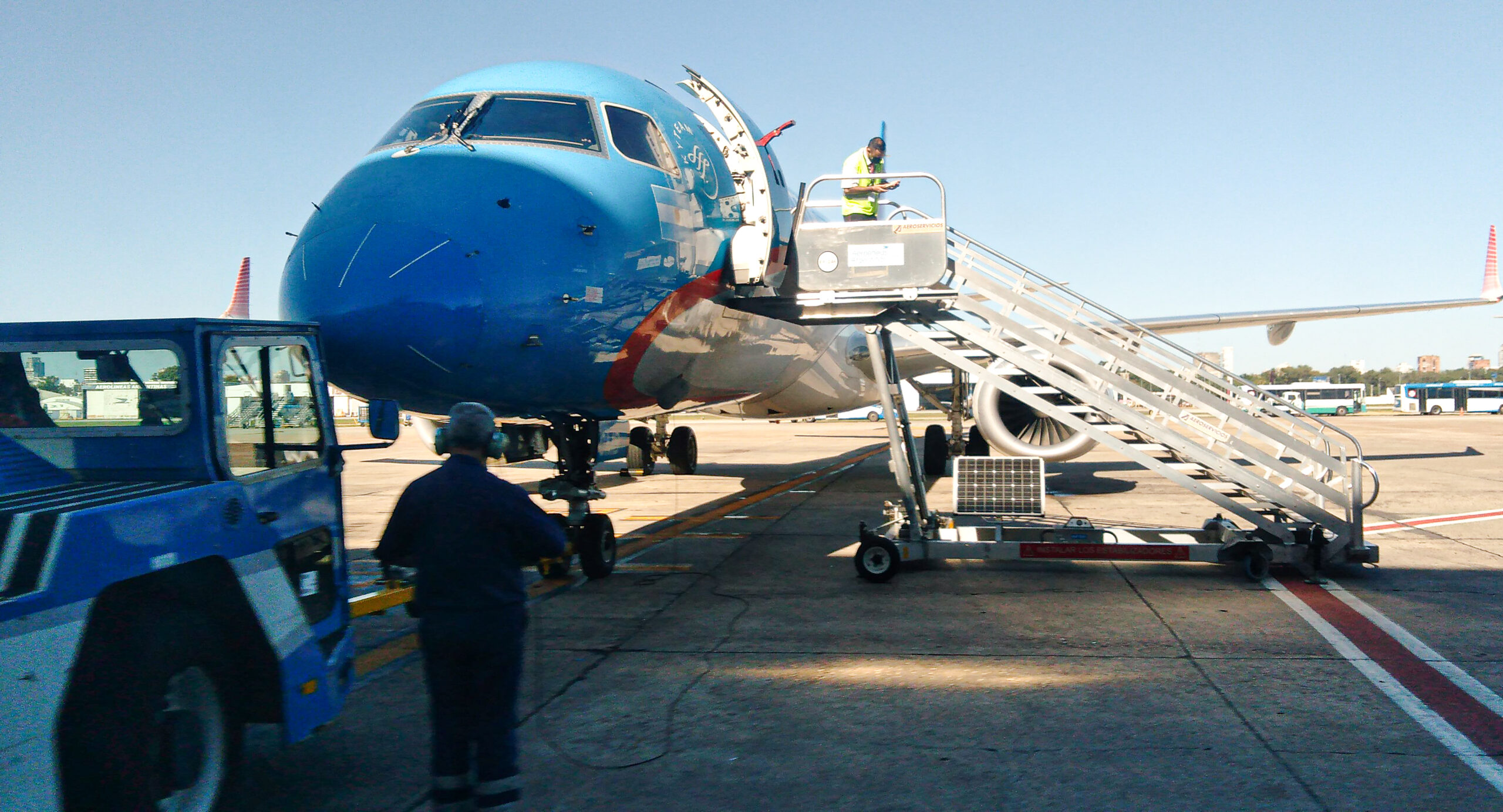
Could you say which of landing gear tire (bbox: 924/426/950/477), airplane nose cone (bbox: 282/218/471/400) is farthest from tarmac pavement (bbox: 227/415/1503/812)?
landing gear tire (bbox: 924/426/950/477)

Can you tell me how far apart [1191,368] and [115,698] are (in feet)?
28.1

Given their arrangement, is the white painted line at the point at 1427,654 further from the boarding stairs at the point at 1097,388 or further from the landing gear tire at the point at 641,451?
the landing gear tire at the point at 641,451

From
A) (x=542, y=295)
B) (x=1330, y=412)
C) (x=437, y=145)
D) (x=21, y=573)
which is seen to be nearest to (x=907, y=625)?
(x=542, y=295)

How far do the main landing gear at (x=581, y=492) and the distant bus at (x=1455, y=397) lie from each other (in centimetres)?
7119

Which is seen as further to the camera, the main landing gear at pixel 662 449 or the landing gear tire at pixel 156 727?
the main landing gear at pixel 662 449

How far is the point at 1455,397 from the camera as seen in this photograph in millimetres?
68250

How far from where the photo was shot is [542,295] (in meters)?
6.12

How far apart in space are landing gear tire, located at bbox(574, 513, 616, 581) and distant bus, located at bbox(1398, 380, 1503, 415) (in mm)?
71112

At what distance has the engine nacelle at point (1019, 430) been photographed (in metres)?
12.3

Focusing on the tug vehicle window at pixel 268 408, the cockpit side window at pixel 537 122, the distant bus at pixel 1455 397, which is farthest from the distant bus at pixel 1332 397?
the tug vehicle window at pixel 268 408

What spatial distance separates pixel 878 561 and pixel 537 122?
13.5 ft

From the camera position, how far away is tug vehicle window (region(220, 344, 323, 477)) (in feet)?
13.0

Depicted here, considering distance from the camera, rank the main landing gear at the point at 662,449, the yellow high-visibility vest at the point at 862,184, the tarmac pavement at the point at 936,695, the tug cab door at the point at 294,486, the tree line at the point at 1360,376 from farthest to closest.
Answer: the tree line at the point at 1360,376, the main landing gear at the point at 662,449, the yellow high-visibility vest at the point at 862,184, the tarmac pavement at the point at 936,695, the tug cab door at the point at 294,486

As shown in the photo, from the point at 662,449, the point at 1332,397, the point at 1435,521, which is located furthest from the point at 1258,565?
the point at 1332,397
